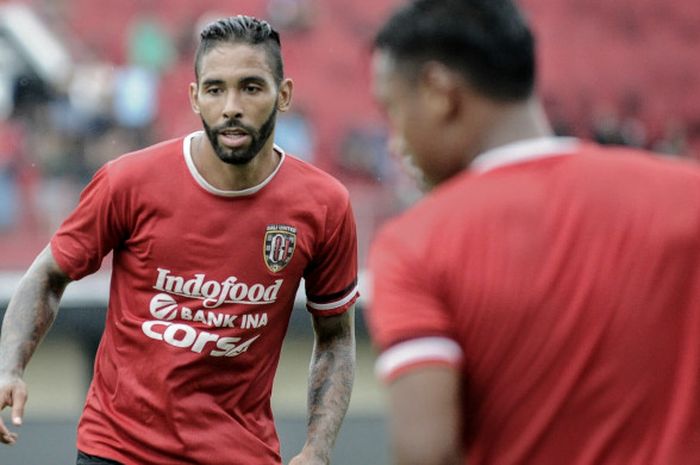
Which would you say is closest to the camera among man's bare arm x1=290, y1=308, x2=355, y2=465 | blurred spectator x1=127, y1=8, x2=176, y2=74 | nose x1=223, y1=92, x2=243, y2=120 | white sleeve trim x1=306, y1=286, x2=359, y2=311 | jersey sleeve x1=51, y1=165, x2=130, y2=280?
nose x1=223, y1=92, x2=243, y2=120

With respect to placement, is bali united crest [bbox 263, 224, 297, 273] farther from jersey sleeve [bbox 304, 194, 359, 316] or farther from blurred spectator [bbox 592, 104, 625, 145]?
blurred spectator [bbox 592, 104, 625, 145]

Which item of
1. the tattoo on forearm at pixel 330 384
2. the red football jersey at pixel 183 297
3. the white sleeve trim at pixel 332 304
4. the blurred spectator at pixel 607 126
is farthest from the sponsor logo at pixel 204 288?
the blurred spectator at pixel 607 126

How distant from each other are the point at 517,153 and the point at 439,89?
197 millimetres

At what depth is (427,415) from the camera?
2.37 meters

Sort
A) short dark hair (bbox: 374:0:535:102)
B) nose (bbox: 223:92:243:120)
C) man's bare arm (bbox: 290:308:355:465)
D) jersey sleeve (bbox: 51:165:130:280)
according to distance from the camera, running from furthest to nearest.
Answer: man's bare arm (bbox: 290:308:355:465)
jersey sleeve (bbox: 51:165:130:280)
nose (bbox: 223:92:243:120)
short dark hair (bbox: 374:0:535:102)

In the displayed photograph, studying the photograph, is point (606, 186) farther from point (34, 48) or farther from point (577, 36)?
point (577, 36)

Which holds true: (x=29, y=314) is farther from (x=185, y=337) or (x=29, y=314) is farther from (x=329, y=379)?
(x=329, y=379)

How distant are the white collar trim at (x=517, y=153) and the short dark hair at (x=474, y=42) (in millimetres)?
93

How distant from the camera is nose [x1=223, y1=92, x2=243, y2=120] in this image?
4.45 m

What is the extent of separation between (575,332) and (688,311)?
9.0 inches

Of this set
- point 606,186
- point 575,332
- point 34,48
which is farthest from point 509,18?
point 34,48

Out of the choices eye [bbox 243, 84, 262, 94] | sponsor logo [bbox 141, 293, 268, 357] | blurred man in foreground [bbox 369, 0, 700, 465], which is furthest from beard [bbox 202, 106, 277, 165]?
blurred man in foreground [bbox 369, 0, 700, 465]

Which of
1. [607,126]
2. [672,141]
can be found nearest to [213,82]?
[607,126]

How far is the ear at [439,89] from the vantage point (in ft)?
8.21
